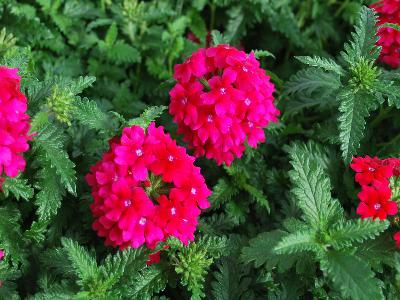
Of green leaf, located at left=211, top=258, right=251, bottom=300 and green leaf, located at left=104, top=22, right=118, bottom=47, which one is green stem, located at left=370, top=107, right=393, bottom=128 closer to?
green leaf, located at left=211, top=258, right=251, bottom=300

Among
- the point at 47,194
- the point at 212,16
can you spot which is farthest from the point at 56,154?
the point at 212,16

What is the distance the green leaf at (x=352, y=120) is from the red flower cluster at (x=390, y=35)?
48 cm

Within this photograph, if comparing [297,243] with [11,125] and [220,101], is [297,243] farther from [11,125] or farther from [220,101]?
[11,125]

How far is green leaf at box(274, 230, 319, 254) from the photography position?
1926mm

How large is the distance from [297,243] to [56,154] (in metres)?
1.01

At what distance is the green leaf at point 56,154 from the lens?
2.10 m

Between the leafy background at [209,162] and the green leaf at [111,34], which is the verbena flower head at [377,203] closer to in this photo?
the leafy background at [209,162]

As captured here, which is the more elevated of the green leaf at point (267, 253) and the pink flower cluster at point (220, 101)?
the pink flower cluster at point (220, 101)

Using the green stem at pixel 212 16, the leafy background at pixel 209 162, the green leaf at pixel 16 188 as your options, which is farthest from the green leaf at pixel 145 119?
the green stem at pixel 212 16

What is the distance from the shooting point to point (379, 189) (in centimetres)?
219

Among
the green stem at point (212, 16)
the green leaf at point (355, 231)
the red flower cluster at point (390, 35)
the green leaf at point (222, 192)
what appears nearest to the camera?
the green leaf at point (355, 231)

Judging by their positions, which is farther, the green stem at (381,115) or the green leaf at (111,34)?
the green leaf at (111,34)

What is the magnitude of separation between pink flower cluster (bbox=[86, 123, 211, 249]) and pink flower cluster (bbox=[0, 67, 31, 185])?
1.01ft

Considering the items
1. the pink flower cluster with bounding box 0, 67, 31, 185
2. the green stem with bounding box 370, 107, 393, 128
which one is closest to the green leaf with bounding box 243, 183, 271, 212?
the green stem with bounding box 370, 107, 393, 128
